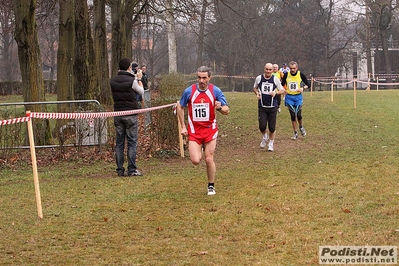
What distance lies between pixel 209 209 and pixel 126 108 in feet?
13.0

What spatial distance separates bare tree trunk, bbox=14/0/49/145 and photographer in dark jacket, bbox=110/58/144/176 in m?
2.89

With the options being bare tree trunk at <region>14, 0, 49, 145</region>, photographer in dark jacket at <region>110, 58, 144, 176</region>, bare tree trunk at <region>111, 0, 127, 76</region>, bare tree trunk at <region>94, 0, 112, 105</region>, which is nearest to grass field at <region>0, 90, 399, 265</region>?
photographer in dark jacket at <region>110, 58, 144, 176</region>

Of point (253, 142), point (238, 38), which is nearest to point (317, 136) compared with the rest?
point (253, 142)

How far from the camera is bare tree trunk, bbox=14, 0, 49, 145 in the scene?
14.9 metres

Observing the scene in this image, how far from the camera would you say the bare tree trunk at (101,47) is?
24.6 metres

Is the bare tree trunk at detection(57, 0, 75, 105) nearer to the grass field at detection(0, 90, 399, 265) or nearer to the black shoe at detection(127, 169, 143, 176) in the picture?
the grass field at detection(0, 90, 399, 265)

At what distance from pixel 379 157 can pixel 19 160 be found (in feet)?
23.9

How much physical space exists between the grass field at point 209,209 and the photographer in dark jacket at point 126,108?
1.18ft

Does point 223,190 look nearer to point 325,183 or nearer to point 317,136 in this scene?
point 325,183

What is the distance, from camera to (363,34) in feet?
230

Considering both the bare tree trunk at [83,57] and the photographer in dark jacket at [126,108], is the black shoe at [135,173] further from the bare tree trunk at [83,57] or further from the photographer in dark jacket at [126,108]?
the bare tree trunk at [83,57]

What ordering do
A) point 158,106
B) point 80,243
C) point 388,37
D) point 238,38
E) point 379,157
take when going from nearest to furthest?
1. point 80,243
2. point 379,157
3. point 158,106
4. point 238,38
5. point 388,37

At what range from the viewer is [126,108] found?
40.2 feet

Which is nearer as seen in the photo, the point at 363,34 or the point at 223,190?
the point at 223,190
